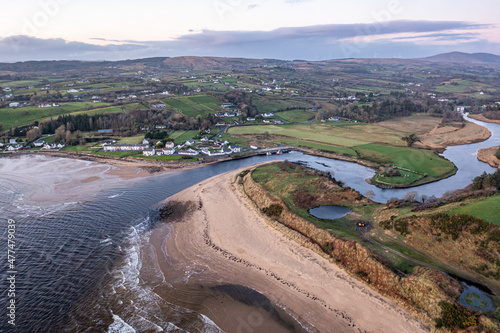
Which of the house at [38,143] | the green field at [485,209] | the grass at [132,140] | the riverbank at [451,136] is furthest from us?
the grass at [132,140]

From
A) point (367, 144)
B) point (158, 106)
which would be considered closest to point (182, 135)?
point (158, 106)

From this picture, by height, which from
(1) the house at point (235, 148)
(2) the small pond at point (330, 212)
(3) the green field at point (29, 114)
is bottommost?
(1) the house at point (235, 148)

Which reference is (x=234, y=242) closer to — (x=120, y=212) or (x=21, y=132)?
(x=120, y=212)

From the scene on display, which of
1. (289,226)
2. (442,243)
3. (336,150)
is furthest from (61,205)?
(336,150)

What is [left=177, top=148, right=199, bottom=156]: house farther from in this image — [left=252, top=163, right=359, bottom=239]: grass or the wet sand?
[left=252, top=163, right=359, bottom=239]: grass

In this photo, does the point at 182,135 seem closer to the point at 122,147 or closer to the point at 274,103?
the point at 122,147

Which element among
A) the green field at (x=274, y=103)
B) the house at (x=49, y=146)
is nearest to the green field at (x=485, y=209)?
the house at (x=49, y=146)

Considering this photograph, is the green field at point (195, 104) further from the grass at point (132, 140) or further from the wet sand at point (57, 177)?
the wet sand at point (57, 177)
